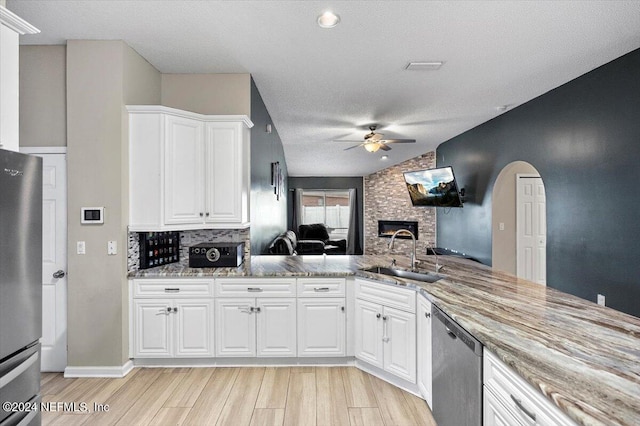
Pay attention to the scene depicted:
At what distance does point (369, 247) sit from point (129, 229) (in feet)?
27.0

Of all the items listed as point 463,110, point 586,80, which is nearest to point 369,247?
point 463,110

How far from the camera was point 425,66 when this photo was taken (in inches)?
130

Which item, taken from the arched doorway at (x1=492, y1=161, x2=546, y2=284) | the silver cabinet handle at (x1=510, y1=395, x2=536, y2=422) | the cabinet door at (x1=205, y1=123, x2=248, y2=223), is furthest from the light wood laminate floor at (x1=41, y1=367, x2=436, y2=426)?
the arched doorway at (x1=492, y1=161, x2=546, y2=284)

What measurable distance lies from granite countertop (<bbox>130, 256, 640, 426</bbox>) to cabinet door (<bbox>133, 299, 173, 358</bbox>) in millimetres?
1766

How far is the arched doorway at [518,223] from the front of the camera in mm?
5637

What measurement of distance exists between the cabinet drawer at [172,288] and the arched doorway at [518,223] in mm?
4596

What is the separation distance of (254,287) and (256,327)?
349mm

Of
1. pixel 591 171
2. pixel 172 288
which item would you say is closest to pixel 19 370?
pixel 172 288

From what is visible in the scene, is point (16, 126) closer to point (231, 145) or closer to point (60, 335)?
point (231, 145)

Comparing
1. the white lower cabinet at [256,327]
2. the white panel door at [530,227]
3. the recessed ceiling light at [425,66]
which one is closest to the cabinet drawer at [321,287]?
the white lower cabinet at [256,327]

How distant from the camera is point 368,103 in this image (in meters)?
4.50

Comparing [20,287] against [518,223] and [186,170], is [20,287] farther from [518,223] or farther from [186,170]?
[518,223]

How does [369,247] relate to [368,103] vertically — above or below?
below

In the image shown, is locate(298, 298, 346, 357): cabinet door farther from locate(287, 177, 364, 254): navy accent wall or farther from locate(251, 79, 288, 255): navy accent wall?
locate(287, 177, 364, 254): navy accent wall
